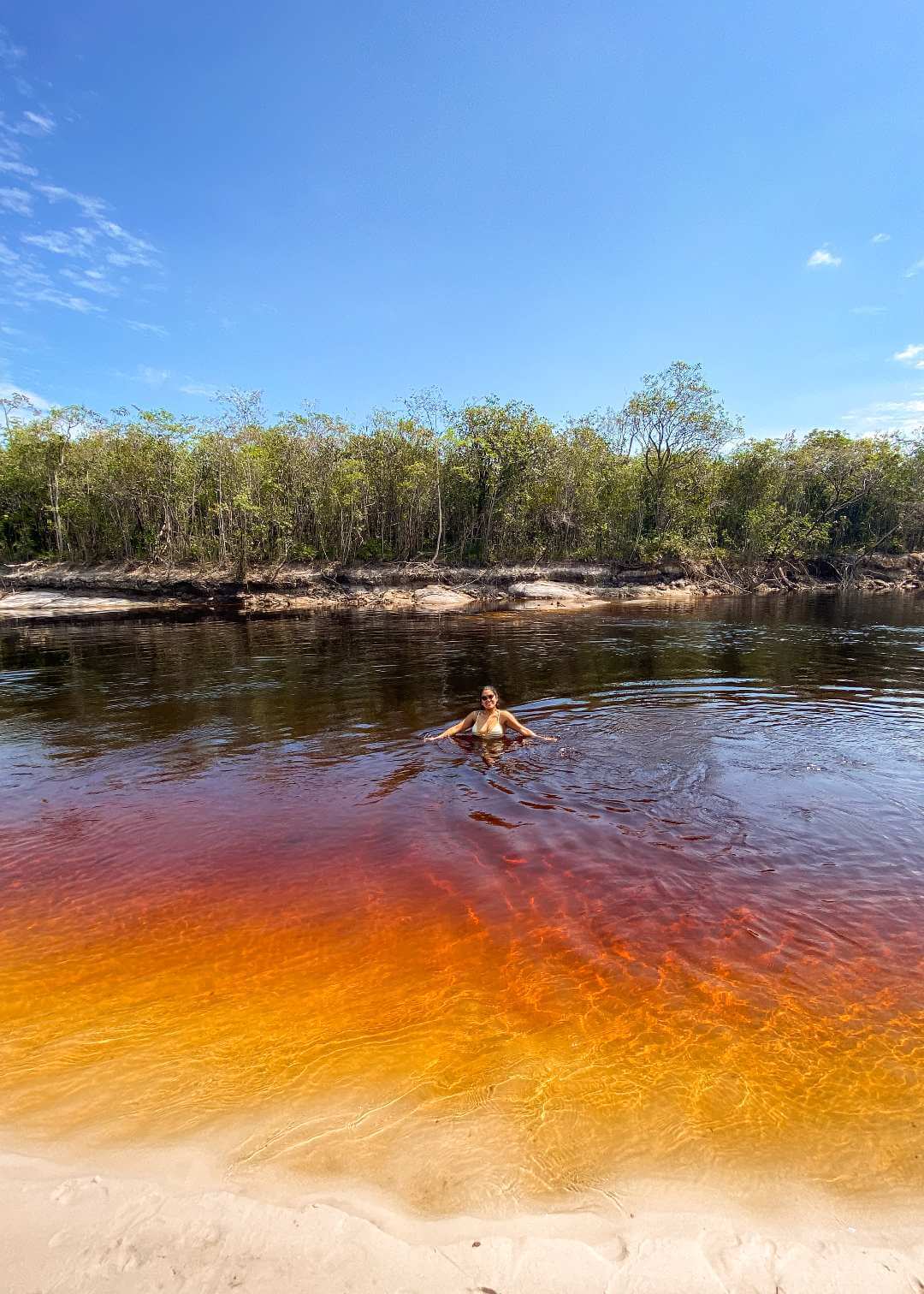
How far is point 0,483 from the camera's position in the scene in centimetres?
5384

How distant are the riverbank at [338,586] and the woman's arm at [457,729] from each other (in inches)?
1317

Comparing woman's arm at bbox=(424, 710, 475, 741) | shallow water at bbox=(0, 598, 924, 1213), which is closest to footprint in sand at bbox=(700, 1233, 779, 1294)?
shallow water at bbox=(0, 598, 924, 1213)

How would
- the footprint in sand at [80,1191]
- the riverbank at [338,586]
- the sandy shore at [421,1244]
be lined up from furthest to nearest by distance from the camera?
1. the riverbank at [338,586]
2. the footprint in sand at [80,1191]
3. the sandy shore at [421,1244]

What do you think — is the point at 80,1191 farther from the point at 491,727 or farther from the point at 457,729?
the point at 457,729

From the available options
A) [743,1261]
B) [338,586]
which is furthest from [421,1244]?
[338,586]

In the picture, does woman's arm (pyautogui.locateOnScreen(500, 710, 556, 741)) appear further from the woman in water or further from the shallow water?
the shallow water

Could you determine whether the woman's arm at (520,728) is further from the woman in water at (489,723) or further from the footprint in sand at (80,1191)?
the footprint in sand at (80,1191)

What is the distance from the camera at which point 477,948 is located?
223 inches

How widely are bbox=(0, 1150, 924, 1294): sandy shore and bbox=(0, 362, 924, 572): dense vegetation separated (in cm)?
4729

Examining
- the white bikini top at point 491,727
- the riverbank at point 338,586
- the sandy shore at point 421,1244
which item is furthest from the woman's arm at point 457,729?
the riverbank at point 338,586

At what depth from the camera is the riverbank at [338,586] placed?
4709cm

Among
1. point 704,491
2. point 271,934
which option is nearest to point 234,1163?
point 271,934

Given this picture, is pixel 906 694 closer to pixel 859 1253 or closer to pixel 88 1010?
pixel 859 1253

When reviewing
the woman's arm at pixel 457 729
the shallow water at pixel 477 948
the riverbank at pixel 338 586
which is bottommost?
the shallow water at pixel 477 948
